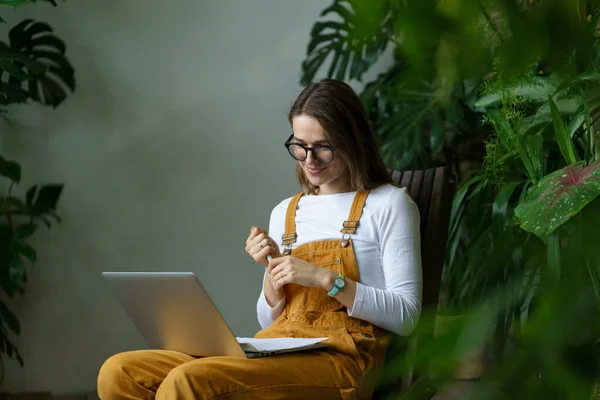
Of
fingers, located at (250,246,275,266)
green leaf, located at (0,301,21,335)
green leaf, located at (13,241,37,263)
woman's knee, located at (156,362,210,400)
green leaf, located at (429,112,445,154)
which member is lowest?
green leaf, located at (0,301,21,335)

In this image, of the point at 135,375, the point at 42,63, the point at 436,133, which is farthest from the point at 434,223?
the point at 42,63

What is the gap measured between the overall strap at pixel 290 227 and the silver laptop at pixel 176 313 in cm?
40

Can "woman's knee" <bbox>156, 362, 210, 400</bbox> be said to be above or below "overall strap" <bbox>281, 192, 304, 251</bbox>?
below

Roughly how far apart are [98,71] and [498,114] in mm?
1867

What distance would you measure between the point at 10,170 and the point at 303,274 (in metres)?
1.81

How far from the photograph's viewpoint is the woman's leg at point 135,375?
168cm

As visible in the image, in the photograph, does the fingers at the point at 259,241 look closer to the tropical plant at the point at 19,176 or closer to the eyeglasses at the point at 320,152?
the eyeglasses at the point at 320,152

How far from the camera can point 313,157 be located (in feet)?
6.43

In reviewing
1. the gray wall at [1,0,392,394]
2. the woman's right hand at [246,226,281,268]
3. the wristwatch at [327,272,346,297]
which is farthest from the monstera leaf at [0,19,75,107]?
the wristwatch at [327,272,346,297]

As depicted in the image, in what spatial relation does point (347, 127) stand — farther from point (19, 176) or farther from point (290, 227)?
point (19, 176)

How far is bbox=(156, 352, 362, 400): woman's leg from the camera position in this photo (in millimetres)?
1540

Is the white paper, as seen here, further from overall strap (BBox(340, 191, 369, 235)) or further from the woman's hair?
the woman's hair

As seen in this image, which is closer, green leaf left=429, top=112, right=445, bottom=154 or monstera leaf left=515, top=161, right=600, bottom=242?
monstera leaf left=515, top=161, right=600, bottom=242

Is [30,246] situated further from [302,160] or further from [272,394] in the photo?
[272,394]
